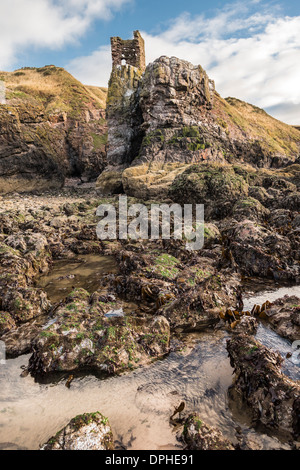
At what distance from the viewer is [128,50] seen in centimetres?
2531

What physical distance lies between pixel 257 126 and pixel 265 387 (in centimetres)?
3648

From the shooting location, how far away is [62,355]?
358 centimetres

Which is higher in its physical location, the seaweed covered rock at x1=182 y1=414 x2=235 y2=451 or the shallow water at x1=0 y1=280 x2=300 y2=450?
the seaweed covered rock at x1=182 y1=414 x2=235 y2=451

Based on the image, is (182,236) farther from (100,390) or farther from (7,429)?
(7,429)

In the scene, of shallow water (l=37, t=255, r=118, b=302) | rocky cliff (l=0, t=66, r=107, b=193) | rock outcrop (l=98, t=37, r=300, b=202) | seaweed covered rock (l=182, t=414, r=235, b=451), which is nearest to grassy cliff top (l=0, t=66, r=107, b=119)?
Answer: rocky cliff (l=0, t=66, r=107, b=193)

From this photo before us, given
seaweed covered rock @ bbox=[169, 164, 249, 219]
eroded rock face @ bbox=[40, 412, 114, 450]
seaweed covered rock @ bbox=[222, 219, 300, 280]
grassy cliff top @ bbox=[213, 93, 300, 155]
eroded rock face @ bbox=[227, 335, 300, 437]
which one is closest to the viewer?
eroded rock face @ bbox=[40, 412, 114, 450]

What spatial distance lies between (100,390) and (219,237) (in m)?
6.55

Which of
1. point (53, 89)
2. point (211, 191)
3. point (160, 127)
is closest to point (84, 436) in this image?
point (211, 191)

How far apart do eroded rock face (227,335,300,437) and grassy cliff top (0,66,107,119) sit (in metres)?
37.0

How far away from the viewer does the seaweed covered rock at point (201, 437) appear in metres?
2.27

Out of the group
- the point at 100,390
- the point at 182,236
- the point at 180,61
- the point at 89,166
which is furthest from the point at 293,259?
the point at 89,166

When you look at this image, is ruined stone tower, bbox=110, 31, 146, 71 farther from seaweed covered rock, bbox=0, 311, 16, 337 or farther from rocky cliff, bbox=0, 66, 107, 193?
seaweed covered rock, bbox=0, 311, 16, 337

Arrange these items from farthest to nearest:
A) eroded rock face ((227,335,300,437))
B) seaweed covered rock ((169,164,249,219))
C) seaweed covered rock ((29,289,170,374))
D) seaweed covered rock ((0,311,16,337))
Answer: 1. seaweed covered rock ((169,164,249,219))
2. seaweed covered rock ((0,311,16,337))
3. seaweed covered rock ((29,289,170,374))
4. eroded rock face ((227,335,300,437))

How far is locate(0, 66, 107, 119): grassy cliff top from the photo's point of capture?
36.2 metres
